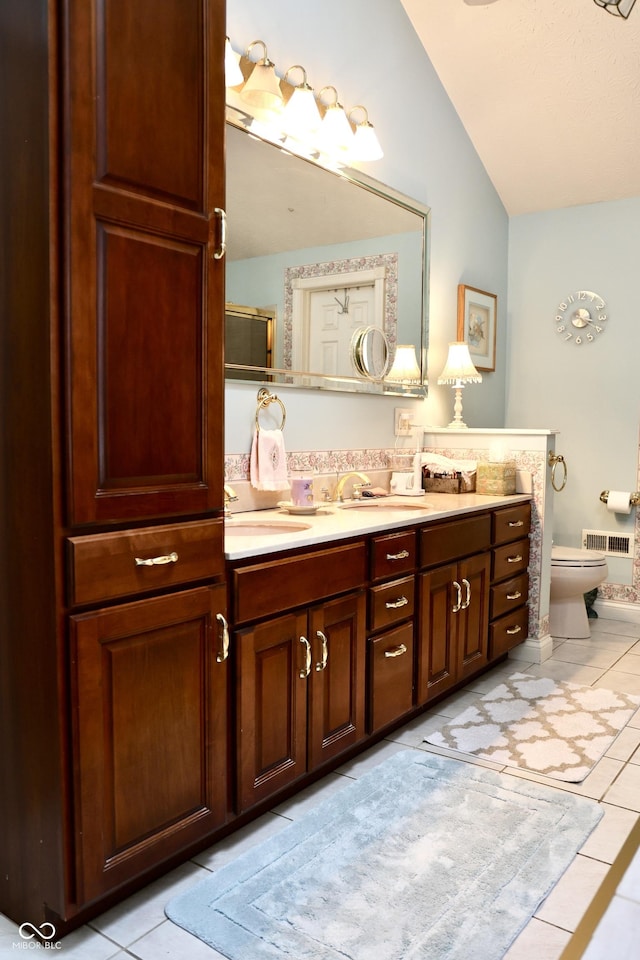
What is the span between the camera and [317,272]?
2.90 m

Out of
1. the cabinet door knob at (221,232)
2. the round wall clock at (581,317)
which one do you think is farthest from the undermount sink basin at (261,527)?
the round wall clock at (581,317)

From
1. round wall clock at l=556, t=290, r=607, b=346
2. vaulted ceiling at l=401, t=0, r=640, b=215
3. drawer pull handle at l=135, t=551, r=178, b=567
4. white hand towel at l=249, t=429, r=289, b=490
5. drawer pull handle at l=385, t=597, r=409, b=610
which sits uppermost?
vaulted ceiling at l=401, t=0, r=640, b=215

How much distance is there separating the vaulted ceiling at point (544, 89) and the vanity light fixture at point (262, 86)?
1230 mm

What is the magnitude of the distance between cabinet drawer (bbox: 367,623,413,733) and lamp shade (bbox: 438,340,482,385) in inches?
62.6

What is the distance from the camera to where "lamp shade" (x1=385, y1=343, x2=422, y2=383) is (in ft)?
11.2

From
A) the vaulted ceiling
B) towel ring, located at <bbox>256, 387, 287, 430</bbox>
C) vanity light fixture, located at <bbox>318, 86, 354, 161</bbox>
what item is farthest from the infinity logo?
the vaulted ceiling

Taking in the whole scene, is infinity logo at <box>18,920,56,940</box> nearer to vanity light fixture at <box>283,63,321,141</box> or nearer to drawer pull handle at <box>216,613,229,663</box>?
drawer pull handle at <box>216,613,229,663</box>

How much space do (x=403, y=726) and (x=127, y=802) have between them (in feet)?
4.42

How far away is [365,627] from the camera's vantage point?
2340 mm

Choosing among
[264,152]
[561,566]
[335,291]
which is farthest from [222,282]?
Answer: [561,566]

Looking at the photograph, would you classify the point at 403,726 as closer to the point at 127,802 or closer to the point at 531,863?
the point at 531,863

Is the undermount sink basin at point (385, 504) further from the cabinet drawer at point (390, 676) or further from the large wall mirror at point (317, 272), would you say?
the cabinet drawer at point (390, 676)

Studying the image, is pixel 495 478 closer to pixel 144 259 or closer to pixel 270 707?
pixel 270 707

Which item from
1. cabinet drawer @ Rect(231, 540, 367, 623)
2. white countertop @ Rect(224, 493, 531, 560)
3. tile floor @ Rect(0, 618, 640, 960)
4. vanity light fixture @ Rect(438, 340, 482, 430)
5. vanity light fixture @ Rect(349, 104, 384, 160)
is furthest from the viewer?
vanity light fixture @ Rect(438, 340, 482, 430)
